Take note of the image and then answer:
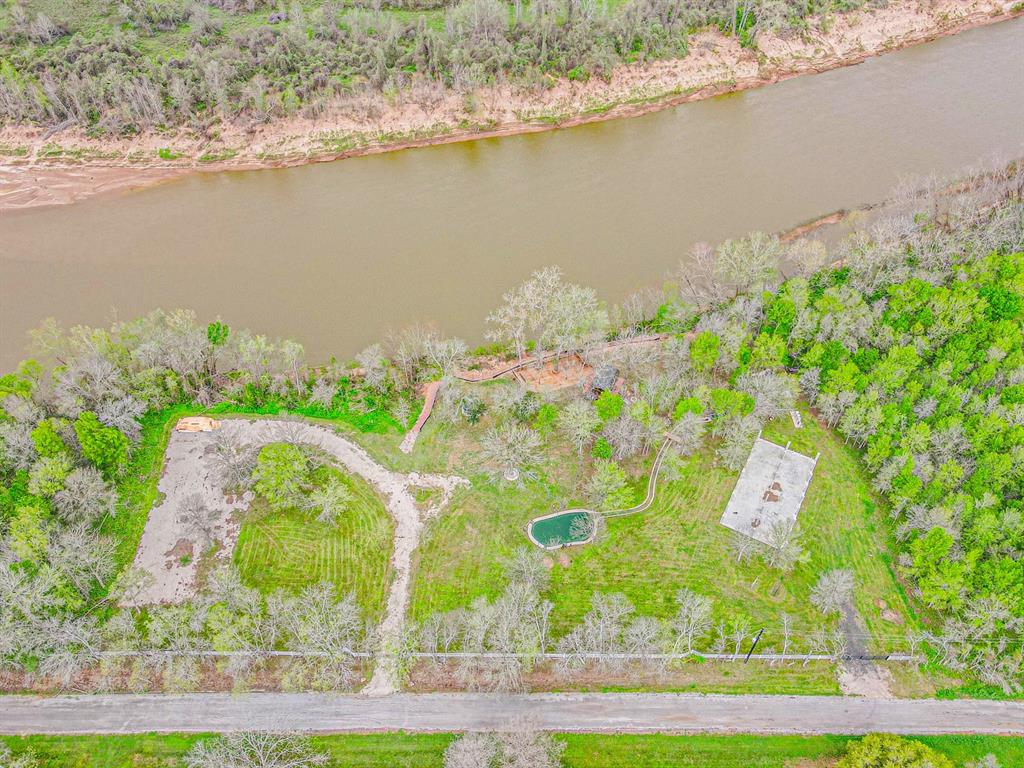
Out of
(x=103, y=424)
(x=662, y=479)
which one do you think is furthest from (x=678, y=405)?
(x=103, y=424)

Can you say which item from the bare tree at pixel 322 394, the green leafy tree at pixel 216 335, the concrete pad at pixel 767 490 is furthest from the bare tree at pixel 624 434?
the green leafy tree at pixel 216 335

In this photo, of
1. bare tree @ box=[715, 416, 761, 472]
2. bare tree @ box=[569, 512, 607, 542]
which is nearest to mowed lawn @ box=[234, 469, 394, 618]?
bare tree @ box=[569, 512, 607, 542]

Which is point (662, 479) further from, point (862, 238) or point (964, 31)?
point (964, 31)

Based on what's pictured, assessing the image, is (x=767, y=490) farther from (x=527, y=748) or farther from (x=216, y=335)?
(x=216, y=335)

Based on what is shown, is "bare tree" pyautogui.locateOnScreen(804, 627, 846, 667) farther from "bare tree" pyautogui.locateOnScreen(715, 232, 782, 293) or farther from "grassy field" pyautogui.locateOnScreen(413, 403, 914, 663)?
"bare tree" pyautogui.locateOnScreen(715, 232, 782, 293)

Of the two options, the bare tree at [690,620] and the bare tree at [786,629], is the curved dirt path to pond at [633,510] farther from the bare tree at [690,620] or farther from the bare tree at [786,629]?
the bare tree at [786,629]

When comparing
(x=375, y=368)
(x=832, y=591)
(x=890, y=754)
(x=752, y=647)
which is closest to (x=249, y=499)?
(x=375, y=368)

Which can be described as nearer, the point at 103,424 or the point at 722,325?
the point at 103,424
